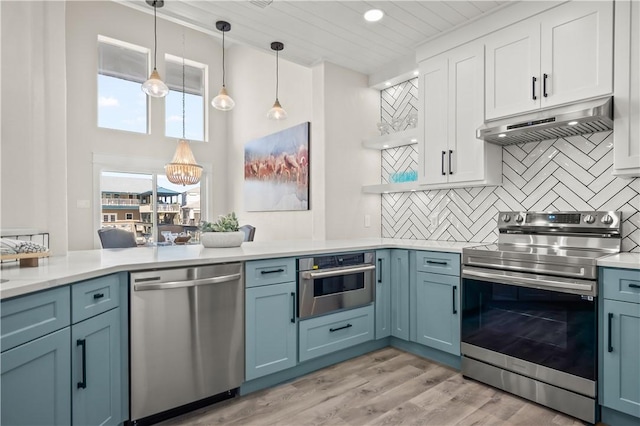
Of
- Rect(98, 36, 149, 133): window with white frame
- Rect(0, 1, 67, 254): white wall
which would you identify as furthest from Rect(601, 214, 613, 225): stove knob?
Rect(98, 36, 149, 133): window with white frame

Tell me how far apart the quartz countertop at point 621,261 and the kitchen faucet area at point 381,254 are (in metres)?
0.01

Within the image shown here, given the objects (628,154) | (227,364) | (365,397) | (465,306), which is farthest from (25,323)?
(628,154)

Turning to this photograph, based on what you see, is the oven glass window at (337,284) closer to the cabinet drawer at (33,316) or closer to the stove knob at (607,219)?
the cabinet drawer at (33,316)

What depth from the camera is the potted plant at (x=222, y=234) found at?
8.60ft

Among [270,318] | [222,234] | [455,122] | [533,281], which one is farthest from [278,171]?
[533,281]

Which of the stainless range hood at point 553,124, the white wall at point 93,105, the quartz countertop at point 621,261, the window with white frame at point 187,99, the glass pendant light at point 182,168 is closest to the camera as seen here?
the quartz countertop at point 621,261

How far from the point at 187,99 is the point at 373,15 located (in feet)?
16.3

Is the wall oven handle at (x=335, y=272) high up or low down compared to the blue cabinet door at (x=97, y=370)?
up

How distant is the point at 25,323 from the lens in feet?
4.25

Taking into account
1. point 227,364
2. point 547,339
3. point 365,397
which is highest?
point 547,339

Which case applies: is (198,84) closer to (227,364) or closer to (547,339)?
(227,364)

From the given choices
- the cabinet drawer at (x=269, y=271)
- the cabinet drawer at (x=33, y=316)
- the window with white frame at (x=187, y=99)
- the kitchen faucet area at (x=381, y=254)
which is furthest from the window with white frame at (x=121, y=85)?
the cabinet drawer at (x=33, y=316)

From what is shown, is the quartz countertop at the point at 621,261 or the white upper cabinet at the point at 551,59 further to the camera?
the white upper cabinet at the point at 551,59

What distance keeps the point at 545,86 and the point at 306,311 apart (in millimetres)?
2197
